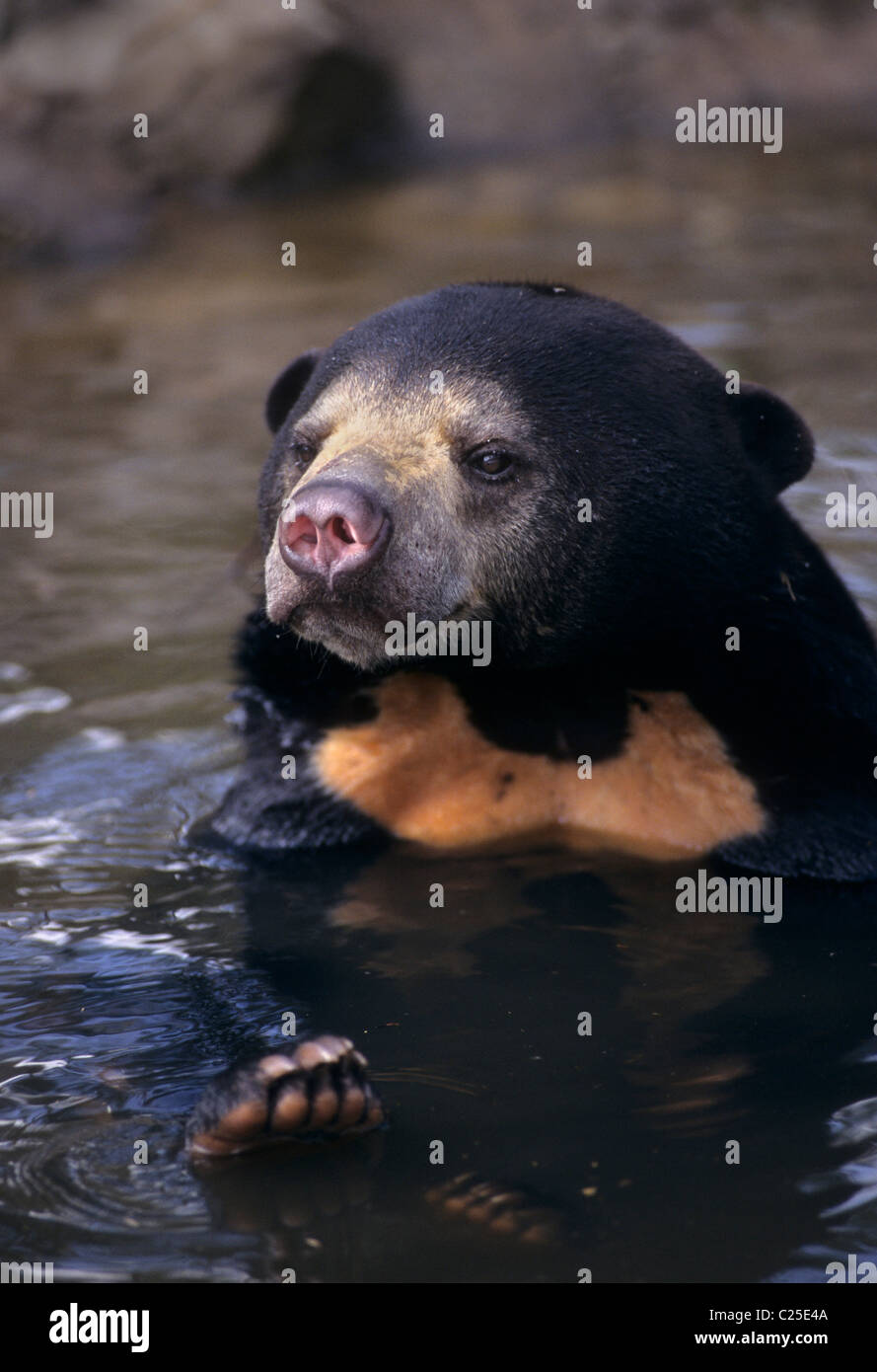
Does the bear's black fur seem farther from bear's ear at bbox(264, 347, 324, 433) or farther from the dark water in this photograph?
the dark water

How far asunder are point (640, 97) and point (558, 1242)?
54.1ft

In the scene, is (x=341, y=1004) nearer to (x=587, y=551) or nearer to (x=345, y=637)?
(x=345, y=637)

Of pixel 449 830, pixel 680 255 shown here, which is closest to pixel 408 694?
pixel 449 830

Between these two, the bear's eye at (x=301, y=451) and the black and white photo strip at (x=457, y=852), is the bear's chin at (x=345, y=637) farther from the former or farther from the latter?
the bear's eye at (x=301, y=451)

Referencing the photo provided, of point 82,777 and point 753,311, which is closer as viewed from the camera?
point 82,777

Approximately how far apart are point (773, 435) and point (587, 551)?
71 centimetres

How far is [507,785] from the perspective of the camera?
5781 mm

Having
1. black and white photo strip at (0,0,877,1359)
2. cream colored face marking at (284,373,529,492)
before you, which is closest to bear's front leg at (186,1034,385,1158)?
black and white photo strip at (0,0,877,1359)

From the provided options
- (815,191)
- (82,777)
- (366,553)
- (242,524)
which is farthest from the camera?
(815,191)

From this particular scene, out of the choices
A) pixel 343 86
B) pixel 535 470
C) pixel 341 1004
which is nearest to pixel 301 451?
pixel 535 470

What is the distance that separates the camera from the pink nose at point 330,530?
170 inches

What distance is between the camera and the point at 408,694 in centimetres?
566

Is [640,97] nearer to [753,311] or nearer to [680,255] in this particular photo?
[680,255]
